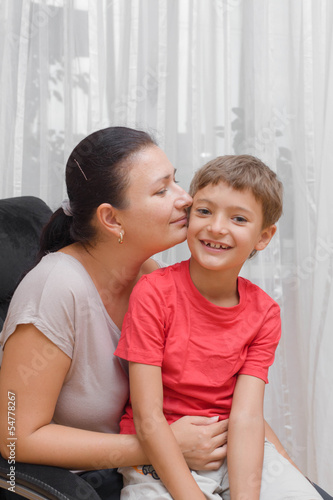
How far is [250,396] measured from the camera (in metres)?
1.15

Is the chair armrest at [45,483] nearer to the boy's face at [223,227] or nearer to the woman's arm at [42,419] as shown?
the woman's arm at [42,419]

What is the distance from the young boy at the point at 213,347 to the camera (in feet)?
3.49

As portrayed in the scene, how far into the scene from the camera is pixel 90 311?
1147 mm

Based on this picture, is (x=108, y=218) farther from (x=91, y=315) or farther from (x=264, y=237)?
(x=264, y=237)

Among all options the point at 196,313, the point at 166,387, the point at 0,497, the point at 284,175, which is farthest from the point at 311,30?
the point at 0,497

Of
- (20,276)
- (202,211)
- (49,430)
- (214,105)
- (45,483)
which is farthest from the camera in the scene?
(214,105)

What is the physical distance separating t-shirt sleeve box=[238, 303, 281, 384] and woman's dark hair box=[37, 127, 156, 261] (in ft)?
1.36

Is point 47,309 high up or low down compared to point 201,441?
up

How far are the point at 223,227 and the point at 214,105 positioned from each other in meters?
1.03

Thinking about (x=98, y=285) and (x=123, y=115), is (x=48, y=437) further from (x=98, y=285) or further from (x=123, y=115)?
(x=123, y=115)

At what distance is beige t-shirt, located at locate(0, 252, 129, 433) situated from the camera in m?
1.08

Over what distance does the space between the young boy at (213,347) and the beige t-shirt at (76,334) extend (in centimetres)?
7

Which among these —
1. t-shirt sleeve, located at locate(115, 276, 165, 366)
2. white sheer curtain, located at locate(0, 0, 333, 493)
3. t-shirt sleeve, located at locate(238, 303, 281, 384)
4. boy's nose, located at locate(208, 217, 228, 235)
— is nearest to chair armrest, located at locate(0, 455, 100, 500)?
t-shirt sleeve, located at locate(115, 276, 165, 366)

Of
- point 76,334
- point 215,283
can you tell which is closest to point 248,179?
point 215,283
